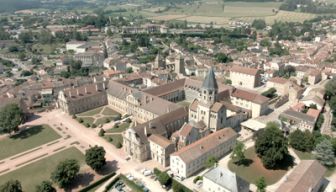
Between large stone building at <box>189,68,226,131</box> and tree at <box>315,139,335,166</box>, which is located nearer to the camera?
tree at <box>315,139,335,166</box>

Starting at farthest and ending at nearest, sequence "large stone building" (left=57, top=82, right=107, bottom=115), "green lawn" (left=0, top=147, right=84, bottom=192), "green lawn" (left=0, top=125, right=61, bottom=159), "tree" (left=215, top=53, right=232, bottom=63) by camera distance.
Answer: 1. "tree" (left=215, top=53, right=232, bottom=63)
2. "large stone building" (left=57, top=82, right=107, bottom=115)
3. "green lawn" (left=0, top=125, right=61, bottom=159)
4. "green lawn" (left=0, top=147, right=84, bottom=192)

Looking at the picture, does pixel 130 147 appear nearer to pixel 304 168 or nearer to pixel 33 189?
pixel 33 189

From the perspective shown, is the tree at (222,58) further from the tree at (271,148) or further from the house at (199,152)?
the tree at (271,148)

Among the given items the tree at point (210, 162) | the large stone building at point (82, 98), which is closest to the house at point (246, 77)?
the large stone building at point (82, 98)

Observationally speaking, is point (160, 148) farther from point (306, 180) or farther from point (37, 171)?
point (306, 180)

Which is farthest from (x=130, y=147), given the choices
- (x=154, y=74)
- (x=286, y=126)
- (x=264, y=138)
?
(x=154, y=74)

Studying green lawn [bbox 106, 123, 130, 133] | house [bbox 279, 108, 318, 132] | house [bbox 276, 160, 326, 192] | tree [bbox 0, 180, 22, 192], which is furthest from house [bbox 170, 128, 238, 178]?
tree [bbox 0, 180, 22, 192]

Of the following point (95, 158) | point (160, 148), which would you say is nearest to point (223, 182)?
point (160, 148)

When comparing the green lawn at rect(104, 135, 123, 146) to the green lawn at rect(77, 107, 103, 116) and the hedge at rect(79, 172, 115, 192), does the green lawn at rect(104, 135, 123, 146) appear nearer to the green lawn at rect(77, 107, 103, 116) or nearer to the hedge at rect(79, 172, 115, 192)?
the hedge at rect(79, 172, 115, 192)
